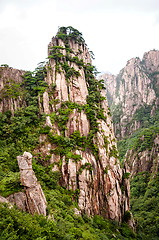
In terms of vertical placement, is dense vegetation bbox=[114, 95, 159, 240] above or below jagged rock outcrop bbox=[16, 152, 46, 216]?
below

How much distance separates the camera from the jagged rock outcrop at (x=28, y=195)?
34.1 ft

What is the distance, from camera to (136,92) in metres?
122

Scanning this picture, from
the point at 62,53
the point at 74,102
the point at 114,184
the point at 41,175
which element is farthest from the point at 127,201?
the point at 62,53

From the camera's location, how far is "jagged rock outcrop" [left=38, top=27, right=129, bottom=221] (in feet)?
65.0

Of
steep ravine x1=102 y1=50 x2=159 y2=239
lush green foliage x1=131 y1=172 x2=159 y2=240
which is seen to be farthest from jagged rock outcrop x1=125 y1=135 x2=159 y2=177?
lush green foliage x1=131 y1=172 x2=159 y2=240

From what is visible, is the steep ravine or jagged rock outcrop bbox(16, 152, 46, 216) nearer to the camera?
jagged rock outcrop bbox(16, 152, 46, 216)

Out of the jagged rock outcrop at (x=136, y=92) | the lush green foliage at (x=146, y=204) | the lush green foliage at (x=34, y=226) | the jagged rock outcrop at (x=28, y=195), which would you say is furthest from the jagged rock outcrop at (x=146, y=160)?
the jagged rock outcrop at (x=28, y=195)

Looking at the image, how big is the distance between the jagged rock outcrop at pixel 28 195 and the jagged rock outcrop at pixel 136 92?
10217 centimetres

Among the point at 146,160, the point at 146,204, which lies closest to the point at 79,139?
the point at 146,204

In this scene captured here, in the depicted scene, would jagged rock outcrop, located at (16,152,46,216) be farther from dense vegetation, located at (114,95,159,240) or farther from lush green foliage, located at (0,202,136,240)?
dense vegetation, located at (114,95,159,240)

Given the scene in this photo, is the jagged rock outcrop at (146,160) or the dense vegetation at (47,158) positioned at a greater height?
the dense vegetation at (47,158)

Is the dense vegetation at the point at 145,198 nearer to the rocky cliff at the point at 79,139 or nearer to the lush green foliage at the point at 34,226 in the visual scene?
the rocky cliff at the point at 79,139

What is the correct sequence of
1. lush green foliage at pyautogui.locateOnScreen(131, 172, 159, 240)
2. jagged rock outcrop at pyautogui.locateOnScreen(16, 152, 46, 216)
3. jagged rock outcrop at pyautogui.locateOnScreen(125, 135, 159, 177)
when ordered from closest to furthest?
jagged rock outcrop at pyautogui.locateOnScreen(16, 152, 46, 216) < lush green foliage at pyautogui.locateOnScreen(131, 172, 159, 240) < jagged rock outcrop at pyautogui.locateOnScreen(125, 135, 159, 177)

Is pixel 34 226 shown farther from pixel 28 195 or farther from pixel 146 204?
pixel 146 204
